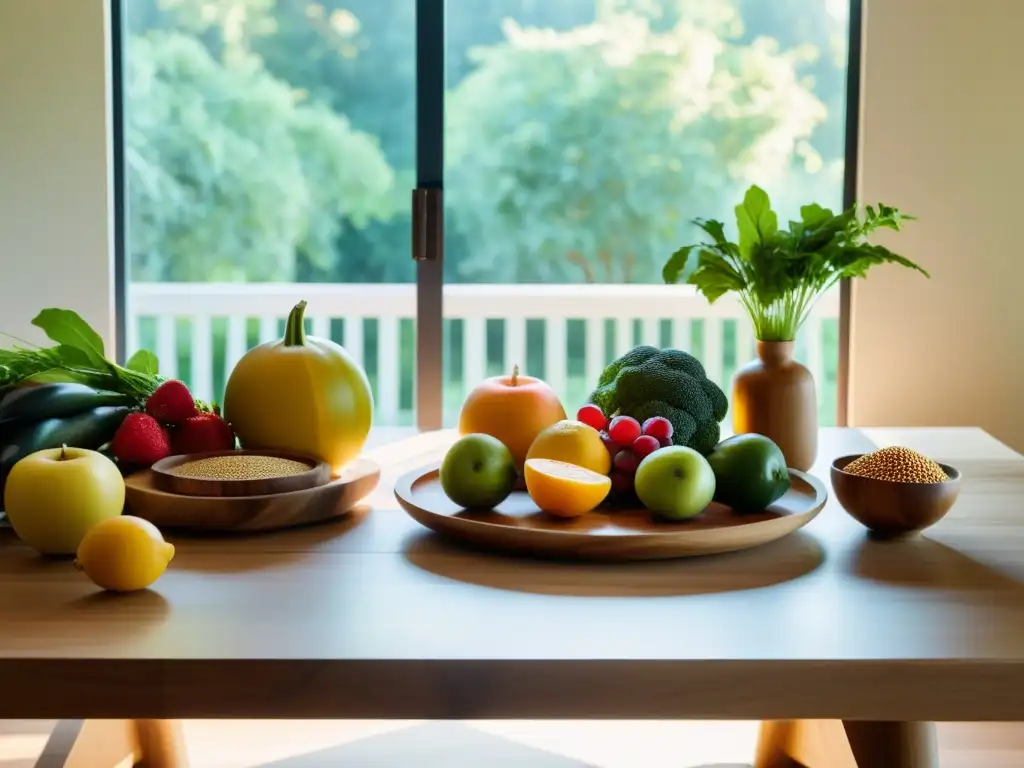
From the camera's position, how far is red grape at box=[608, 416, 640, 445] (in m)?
1.34

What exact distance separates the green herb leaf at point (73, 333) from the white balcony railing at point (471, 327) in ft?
8.58

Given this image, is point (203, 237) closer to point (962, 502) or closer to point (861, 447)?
point (861, 447)

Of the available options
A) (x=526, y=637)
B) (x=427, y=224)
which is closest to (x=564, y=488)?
(x=526, y=637)

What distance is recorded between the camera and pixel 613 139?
12.4ft

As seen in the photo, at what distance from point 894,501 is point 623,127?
8.95ft

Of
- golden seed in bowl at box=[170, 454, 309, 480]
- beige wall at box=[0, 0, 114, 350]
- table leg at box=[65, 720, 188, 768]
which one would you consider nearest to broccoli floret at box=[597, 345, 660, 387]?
golden seed in bowl at box=[170, 454, 309, 480]

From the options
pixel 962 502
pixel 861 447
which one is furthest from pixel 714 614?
pixel 861 447

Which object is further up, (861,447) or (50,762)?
(861,447)

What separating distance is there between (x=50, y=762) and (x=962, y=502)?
1.44 m

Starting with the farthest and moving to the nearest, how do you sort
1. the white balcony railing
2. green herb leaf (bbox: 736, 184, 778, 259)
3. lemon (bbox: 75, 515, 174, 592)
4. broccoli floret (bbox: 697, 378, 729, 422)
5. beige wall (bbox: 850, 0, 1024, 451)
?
the white balcony railing, beige wall (bbox: 850, 0, 1024, 451), green herb leaf (bbox: 736, 184, 778, 259), broccoli floret (bbox: 697, 378, 729, 422), lemon (bbox: 75, 515, 174, 592)

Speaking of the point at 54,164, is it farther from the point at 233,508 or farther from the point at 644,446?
the point at 644,446

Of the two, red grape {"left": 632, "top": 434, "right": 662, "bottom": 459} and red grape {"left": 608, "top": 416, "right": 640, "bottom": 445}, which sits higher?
red grape {"left": 608, "top": 416, "right": 640, "bottom": 445}

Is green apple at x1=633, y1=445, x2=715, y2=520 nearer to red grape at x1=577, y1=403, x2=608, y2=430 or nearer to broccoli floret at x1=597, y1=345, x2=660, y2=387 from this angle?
red grape at x1=577, y1=403, x2=608, y2=430

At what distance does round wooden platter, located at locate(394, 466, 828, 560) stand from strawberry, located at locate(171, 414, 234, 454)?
255 mm
